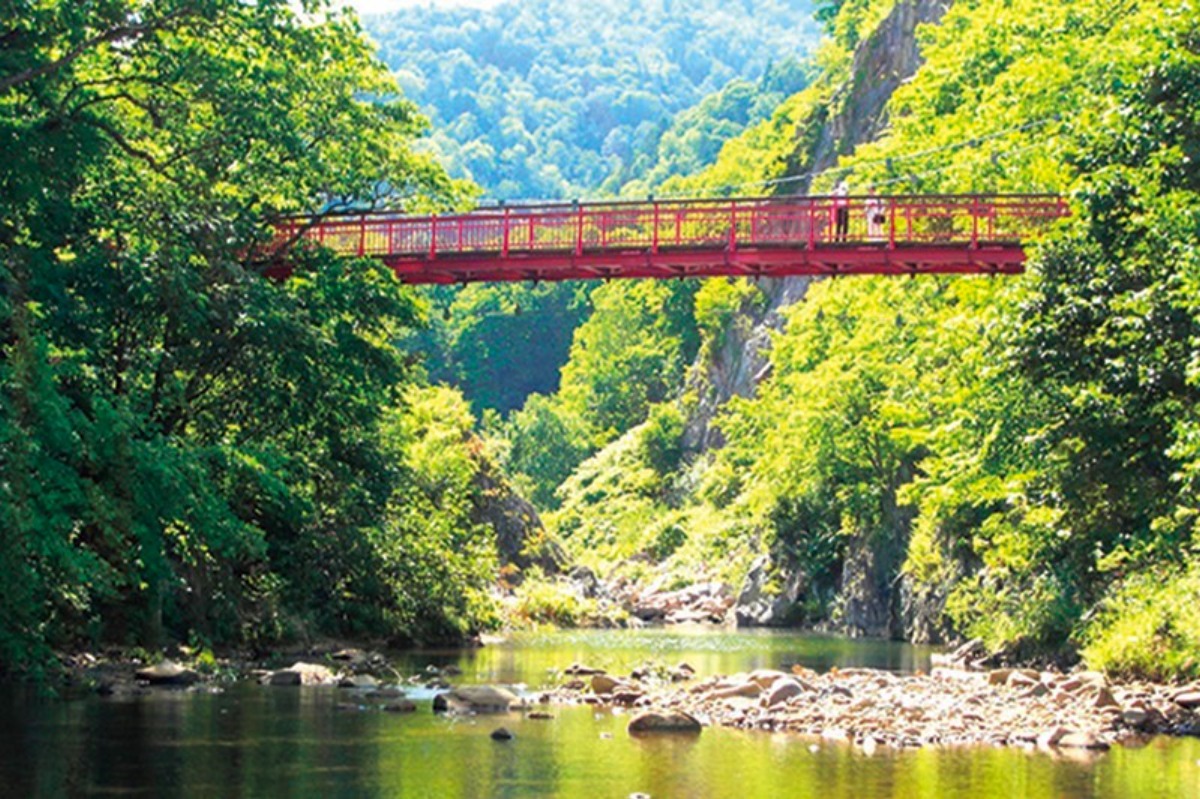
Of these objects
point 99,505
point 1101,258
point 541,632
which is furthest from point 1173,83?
point 541,632

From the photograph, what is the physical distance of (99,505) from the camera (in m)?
19.5

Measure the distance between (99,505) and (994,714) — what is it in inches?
453

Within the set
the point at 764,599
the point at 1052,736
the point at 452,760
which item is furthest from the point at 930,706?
the point at 764,599

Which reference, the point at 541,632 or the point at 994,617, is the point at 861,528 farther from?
the point at 994,617

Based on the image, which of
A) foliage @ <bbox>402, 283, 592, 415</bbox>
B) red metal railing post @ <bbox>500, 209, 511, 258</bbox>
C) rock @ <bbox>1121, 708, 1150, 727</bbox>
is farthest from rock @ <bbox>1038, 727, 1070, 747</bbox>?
foliage @ <bbox>402, 283, 592, 415</bbox>

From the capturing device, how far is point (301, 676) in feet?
90.8

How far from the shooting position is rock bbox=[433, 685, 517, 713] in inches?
949

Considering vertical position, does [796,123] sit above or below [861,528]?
above

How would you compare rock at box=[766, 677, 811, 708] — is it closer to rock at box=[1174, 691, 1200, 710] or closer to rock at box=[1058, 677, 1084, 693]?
rock at box=[1058, 677, 1084, 693]

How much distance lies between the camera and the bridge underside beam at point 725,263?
37094 mm

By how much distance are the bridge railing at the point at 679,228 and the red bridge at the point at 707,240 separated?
3 cm

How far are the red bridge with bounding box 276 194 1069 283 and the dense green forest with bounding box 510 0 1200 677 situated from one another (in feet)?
4.07

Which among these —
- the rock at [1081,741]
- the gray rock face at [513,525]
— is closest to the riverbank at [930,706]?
the rock at [1081,741]

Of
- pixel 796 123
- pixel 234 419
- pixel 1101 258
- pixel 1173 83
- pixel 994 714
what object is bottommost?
pixel 994 714
